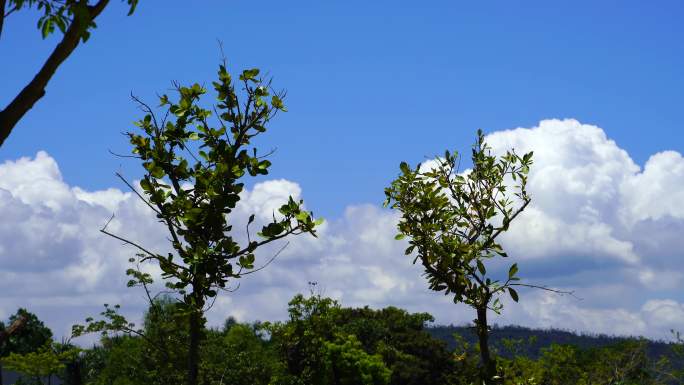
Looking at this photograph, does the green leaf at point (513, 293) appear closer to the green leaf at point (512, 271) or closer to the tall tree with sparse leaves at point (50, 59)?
the green leaf at point (512, 271)

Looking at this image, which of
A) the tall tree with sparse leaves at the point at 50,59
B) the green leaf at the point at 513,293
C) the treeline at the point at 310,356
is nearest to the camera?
the tall tree with sparse leaves at the point at 50,59

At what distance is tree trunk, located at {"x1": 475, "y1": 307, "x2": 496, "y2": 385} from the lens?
1080cm

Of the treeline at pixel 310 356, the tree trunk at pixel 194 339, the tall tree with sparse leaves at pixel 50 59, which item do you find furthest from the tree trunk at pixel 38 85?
the treeline at pixel 310 356

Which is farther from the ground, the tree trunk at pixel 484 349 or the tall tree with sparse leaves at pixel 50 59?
the tall tree with sparse leaves at pixel 50 59

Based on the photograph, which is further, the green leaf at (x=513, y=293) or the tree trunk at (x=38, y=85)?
the green leaf at (x=513, y=293)

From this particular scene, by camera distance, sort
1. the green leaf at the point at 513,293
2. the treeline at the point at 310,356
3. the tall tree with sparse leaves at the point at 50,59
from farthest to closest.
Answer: the treeline at the point at 310,356 < the green leaf at the point at 513,293 < the tall tree with sparse leaves at the point at 50,59

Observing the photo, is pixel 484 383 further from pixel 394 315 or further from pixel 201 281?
pixel 394 315

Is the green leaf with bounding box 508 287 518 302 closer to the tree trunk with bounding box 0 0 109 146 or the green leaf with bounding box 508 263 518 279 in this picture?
the green leaf with bounding box 508 263 518 279

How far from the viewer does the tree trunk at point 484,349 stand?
10.8 m

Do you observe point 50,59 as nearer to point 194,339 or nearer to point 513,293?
point 194,339

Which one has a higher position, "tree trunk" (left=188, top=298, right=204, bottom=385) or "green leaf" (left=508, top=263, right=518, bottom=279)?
"green leaf" (left=508, top=263, right=518, bottom=279)

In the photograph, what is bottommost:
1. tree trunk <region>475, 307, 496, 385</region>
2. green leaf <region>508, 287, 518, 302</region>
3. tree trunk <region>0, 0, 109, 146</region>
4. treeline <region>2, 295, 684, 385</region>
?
tree trunk <region>475, 307, 496, 385</region>

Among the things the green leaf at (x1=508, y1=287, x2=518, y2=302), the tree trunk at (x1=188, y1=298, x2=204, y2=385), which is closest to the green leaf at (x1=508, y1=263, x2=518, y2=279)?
the green leaf at (x1=508, y1=287, x2=518, y2=302)

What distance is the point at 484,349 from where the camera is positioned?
10.9 m
